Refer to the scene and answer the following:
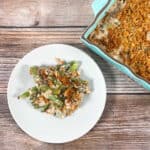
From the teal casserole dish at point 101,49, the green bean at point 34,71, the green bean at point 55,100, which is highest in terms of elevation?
the teal casserole dish at point 101,49

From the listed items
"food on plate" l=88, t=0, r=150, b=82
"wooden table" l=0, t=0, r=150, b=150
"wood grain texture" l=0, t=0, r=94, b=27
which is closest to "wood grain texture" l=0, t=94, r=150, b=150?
"wooden table" l=0, t=0, r=150, b=150

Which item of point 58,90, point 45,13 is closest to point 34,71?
point 58,90

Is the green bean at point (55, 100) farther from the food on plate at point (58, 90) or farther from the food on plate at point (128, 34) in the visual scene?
the food on plate at point (128, 34)

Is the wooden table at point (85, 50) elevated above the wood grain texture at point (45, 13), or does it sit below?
below

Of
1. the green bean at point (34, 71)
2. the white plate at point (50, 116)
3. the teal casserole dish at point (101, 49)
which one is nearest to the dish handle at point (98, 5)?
the teal casserole dish at point (101, 49)

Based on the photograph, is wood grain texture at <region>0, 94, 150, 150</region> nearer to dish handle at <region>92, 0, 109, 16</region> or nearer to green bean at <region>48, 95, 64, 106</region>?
green bean at <region>48, 95, 64, 106</region>

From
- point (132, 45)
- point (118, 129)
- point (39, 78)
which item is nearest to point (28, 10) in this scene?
point (39, 78)
